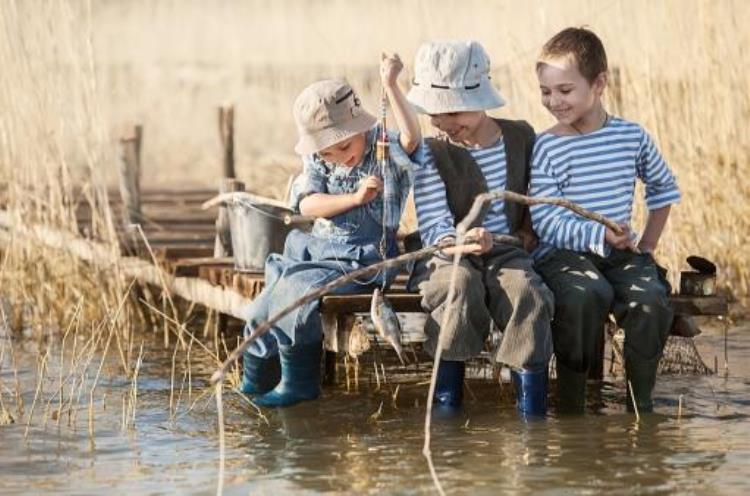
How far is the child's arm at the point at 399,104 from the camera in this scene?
755 cm

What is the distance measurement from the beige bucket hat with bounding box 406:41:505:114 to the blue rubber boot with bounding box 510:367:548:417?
1087 millimetres

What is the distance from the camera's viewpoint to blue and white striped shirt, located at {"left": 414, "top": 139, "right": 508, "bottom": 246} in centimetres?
781

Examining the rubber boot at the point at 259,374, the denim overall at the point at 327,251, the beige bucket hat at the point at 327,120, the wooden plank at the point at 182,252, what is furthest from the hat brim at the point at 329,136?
the wooden plank at the point at 182,252

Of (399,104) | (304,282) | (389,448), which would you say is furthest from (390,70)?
(389,448)

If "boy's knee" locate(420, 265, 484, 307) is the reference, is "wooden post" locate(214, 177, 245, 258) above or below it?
above

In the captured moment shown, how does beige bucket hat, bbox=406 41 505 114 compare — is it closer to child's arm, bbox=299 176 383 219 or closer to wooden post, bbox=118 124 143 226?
child's arm, bbox=299 176 383 219

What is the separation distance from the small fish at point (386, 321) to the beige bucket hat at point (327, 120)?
692 millimetres

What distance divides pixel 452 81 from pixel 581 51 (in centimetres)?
55

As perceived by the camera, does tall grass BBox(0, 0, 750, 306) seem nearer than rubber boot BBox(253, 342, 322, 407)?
No

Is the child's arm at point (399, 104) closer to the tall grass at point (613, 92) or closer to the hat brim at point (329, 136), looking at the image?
the hat brim at point (329, 136)

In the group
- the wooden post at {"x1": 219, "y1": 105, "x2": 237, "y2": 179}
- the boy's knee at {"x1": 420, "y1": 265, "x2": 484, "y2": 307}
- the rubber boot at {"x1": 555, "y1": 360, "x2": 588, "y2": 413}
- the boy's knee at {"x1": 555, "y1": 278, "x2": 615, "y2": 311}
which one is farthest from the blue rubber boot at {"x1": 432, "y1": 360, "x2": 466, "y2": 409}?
the wooden post at {"x1": 219, "y1": 105, "x2": 237, "y2": 179}

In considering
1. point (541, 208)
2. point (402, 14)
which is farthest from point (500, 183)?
point (402, 14)

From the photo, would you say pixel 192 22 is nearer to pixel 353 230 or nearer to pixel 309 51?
pixel 309 51

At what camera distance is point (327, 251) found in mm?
8016
